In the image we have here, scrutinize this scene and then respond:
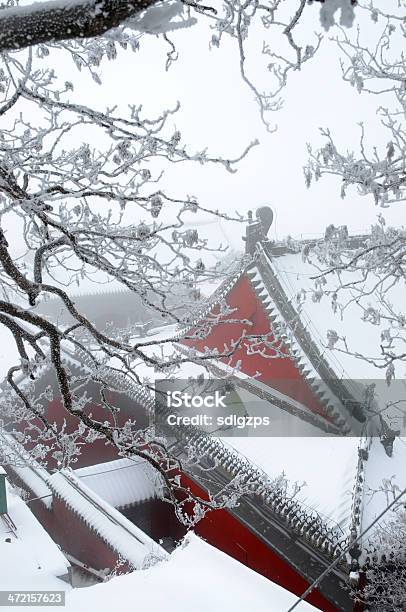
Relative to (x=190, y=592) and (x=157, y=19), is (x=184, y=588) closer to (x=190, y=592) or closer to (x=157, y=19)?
(x=190, y=592)

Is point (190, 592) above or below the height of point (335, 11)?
below

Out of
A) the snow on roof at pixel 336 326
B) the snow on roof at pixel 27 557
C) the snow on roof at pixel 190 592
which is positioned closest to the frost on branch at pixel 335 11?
the snow on roof at pixel 190 592

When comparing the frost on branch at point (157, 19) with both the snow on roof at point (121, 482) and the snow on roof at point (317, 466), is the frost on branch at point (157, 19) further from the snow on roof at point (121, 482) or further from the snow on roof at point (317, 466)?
the snow on roof at point (121, 482)

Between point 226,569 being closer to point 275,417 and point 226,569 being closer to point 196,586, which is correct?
point 196,586

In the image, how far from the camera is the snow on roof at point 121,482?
33.4 ft

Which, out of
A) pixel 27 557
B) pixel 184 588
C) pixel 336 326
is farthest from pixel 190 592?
pixel 336 326

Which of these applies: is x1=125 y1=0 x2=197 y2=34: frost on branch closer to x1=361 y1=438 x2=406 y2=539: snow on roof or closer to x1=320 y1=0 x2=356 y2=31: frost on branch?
x1=320 y1=0 x2=356 y2=31: frost on branch

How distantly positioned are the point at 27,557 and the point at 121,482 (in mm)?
3736

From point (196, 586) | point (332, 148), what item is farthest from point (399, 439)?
point (332, 148)

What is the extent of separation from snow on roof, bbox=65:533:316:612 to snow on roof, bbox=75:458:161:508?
5392 millimetres

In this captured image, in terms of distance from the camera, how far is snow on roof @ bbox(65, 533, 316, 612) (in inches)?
159

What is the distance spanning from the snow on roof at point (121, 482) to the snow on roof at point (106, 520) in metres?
0.46

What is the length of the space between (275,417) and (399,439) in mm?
2016

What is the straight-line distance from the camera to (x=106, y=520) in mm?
8898
